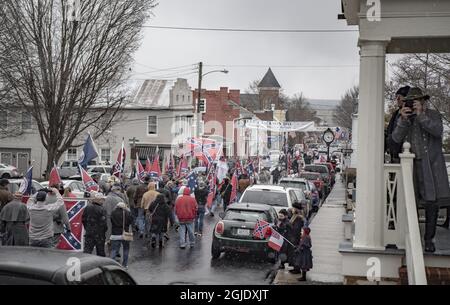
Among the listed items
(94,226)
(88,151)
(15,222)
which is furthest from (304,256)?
(88,151)

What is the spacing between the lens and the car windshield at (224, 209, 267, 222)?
47.3 feet

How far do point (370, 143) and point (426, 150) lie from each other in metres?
0.72

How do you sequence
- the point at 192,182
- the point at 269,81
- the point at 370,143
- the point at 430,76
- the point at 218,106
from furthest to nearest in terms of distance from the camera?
the point at 269,81, the point at 218,106, the point at 430,76, the point at 192,182, the point at 370,143

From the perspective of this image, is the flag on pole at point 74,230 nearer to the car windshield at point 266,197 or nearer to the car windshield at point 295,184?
the car windshield at point 266,197

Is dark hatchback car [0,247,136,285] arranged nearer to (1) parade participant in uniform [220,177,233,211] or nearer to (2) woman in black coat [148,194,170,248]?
(2) woman in black coat [148,194,170,248]

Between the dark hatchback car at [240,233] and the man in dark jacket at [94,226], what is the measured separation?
3044 mm

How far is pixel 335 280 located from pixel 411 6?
5712 mm

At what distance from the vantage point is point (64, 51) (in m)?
24.4

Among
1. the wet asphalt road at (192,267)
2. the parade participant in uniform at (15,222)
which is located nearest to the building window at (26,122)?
the wet asphalt road at (192,267)

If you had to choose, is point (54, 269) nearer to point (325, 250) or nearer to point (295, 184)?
point (325, 250)

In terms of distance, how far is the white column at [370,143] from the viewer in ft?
25.9

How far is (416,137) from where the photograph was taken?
758 centimetres

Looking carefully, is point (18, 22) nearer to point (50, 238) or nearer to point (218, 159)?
point (218, 159)
